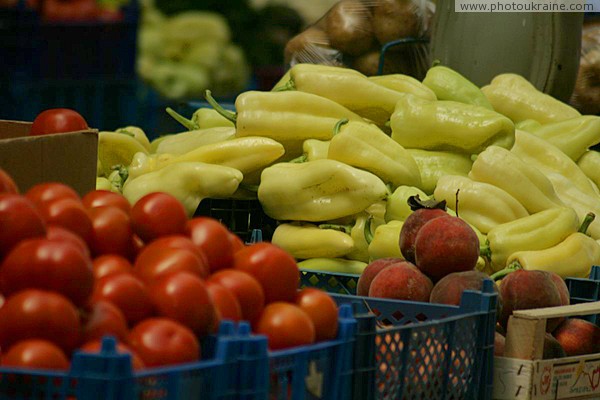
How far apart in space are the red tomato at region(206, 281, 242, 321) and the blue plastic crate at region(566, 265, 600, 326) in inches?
49.1

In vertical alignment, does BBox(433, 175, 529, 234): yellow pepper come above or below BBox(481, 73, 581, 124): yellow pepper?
below

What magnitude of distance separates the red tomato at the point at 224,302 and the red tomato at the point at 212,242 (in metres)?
0.12

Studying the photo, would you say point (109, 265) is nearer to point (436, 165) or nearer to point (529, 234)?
point (529, 234)

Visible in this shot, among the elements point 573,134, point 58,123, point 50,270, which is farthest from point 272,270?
point 573,134

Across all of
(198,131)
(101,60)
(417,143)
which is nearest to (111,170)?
(198,131)

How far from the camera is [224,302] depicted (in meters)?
1.58

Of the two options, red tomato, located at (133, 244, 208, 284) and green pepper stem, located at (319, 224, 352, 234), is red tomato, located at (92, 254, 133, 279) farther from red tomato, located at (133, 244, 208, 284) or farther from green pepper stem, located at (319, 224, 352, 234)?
green pepper stem, located at (319, 224, 352, 234)

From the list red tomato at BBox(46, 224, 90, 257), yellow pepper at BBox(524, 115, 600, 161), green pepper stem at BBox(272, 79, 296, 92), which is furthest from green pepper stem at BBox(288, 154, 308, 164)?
red tomato at BBox(46, 224, 90, 257)

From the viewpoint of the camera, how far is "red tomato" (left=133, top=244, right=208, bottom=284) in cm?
159

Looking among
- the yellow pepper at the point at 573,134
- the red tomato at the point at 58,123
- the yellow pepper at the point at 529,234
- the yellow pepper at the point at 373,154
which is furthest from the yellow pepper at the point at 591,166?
the red tomato at the point at 58,123

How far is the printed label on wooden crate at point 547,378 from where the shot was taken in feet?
6.89

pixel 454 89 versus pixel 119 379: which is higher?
pixel 454 89

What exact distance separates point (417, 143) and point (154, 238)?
151 cm

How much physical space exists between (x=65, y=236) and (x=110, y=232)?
15 centimetres
